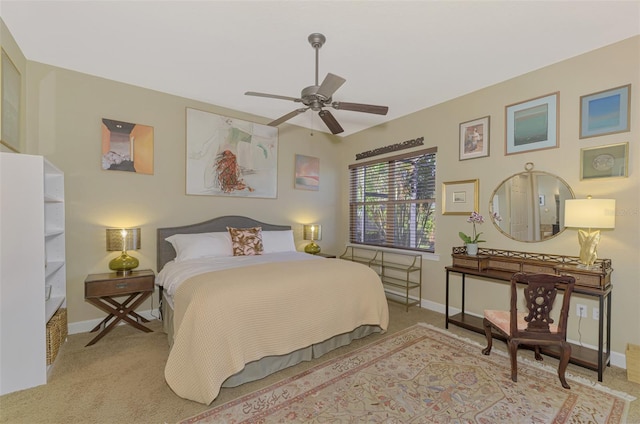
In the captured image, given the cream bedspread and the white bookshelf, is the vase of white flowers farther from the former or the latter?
the white bookshelf

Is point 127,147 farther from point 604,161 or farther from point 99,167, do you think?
point 604,161

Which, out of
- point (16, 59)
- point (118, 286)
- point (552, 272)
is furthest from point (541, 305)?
point (16, 59)

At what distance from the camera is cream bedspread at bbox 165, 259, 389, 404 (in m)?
1.94

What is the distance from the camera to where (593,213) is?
235 centimetres

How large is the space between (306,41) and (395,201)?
2808mm

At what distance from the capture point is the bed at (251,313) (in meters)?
1.96

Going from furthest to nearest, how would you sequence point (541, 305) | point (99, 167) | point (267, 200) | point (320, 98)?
1. point (267, 200)
2. point (99, 167)
3. point (320, 98)
4. point (541, 305)

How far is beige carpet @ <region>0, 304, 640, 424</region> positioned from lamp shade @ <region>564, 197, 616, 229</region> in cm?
125

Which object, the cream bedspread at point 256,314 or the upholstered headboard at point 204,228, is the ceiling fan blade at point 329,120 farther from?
the upholstered headboard at point 204,228

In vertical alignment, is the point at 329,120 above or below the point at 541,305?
above

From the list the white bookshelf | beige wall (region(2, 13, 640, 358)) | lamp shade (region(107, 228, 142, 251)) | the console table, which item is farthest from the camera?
lamp shade (region(107, 228, 142, 251))

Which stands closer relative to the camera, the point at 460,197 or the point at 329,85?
the point at 329,85

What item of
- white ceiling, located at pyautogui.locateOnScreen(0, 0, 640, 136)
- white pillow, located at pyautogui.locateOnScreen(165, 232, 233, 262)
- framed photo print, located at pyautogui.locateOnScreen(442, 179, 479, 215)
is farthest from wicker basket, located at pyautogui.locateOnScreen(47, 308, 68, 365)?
framed photo print, located at pyautogui.locateOnScreen(442, 179, 479, 215)

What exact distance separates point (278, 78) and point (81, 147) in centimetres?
232
